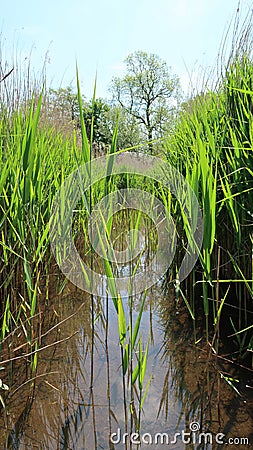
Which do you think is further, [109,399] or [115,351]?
[115,351]

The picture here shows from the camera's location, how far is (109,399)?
39.0 inches

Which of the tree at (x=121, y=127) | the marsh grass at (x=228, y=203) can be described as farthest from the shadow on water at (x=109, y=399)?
the tree at (x=121, y=127)

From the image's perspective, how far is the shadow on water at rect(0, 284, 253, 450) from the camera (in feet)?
2.81

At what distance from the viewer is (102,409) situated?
0.95 m

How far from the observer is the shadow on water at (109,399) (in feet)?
2.81

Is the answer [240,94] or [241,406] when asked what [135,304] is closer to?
[241,406]

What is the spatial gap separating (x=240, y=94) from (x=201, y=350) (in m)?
1.01

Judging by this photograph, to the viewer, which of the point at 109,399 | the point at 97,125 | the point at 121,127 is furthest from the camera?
the point at 121,127

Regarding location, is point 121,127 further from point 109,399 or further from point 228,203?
point 109,399

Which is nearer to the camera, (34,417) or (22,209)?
(34,417)

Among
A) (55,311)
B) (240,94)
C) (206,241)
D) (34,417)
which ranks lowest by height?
(34,417)

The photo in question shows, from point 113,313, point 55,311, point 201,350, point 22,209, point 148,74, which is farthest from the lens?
point 148,74

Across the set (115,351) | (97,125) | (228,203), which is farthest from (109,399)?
(97,125)

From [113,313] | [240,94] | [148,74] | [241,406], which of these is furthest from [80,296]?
[148,74]
